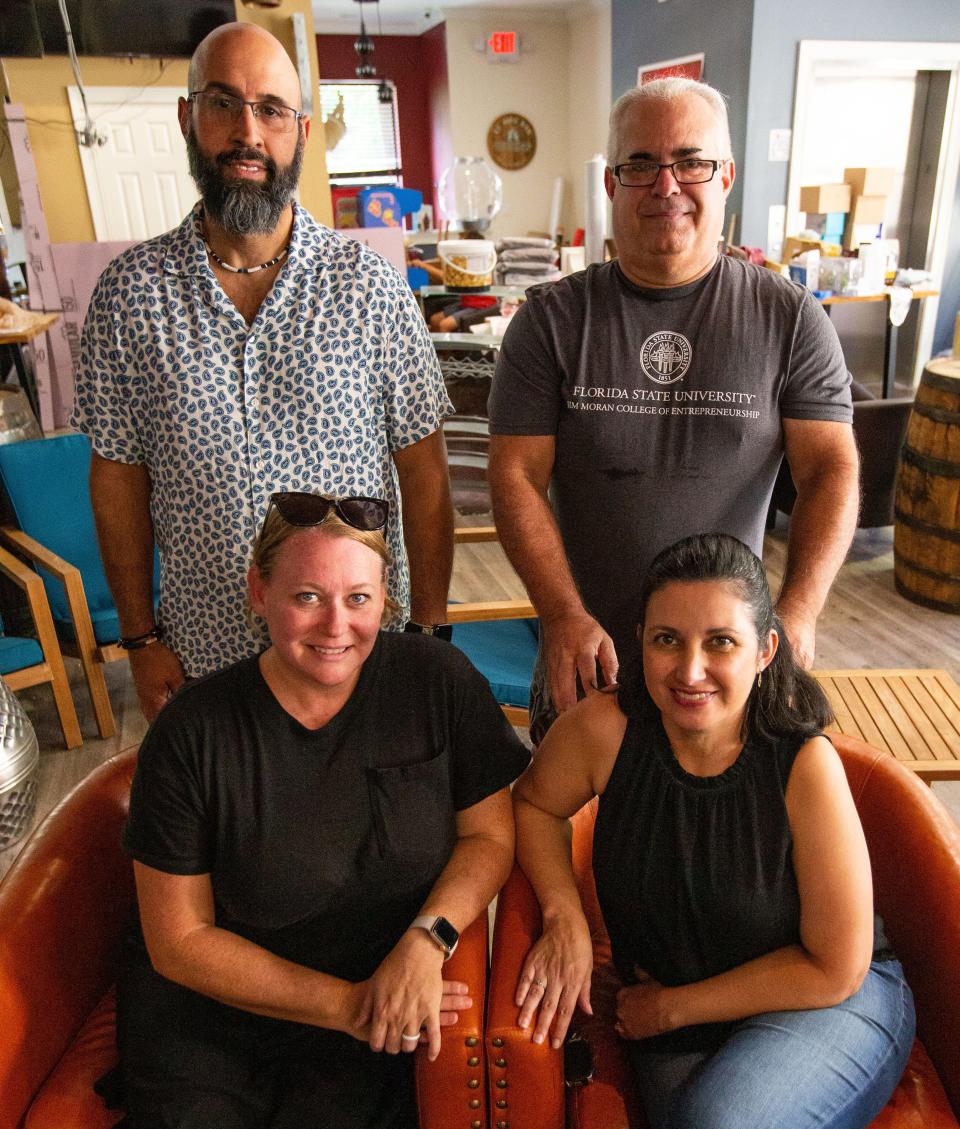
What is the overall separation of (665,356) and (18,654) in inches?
91.9

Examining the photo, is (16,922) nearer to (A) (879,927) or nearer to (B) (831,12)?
(A) (879,927)

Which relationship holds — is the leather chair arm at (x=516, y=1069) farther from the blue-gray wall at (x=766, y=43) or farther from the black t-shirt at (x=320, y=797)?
the blue-gray wall at (x=766, y=43)

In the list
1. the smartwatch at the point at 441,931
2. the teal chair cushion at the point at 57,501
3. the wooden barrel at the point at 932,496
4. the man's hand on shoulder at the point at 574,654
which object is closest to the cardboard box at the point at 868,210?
the wooden barrel at the point at 932,496

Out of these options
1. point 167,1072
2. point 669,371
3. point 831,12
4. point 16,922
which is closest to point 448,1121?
point 167,1072

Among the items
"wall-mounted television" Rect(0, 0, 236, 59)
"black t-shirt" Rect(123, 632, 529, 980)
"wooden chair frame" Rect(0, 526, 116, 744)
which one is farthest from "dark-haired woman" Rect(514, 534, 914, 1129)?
"wall-mounted television" Rect(0, 0, 236, 59)

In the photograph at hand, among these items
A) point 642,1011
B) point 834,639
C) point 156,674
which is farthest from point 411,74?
point 642,1011

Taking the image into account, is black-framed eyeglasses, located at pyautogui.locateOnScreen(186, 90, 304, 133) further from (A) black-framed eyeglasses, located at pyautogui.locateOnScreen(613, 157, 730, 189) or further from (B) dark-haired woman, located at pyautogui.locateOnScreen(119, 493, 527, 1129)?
(B) dark-haired woman, located at pyautogui.locateOnScreen(119, 493, 527, 1129)

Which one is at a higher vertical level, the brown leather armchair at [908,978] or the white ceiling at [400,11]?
the white ceiling at [400,11]

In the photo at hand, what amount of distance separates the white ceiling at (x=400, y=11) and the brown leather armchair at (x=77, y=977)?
34.0ft

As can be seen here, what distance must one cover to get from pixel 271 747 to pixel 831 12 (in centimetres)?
720

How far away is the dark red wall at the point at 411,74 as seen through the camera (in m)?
11.7

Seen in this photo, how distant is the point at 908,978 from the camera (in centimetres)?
141

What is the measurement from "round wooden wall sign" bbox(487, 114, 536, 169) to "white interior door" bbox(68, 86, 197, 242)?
5.61 metres

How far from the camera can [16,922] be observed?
134 centimetres
